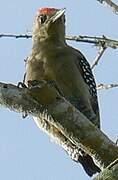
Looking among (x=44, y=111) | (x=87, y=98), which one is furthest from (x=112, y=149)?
(x=87, y=98)

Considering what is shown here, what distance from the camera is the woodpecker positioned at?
202 inches

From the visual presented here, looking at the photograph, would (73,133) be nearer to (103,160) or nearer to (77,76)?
(103,160)

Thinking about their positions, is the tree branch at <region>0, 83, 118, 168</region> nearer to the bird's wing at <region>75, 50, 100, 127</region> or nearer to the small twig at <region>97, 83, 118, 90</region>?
the small twig at <region>97, 83, 118, 90</region>

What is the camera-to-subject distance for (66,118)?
10.1ft

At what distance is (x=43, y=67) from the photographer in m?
5.18

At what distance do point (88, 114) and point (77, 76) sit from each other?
400 mm

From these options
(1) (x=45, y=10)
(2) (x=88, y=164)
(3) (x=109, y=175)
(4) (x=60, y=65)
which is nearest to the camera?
(3) (x=109, y=175)

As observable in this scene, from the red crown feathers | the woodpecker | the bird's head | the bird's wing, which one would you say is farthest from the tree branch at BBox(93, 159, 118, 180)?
the red crown feathers

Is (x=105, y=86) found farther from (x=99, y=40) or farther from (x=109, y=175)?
(x=109, y=175)

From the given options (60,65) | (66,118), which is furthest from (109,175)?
(60,65)

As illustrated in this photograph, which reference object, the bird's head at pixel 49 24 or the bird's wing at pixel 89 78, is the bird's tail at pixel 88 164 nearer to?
the bird's wing at pixel 89 78

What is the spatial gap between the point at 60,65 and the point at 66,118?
221 cm

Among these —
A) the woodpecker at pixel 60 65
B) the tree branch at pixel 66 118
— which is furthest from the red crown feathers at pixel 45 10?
the tree branch at pixel 66 118

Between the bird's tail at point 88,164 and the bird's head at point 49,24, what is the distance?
154 centimetres
